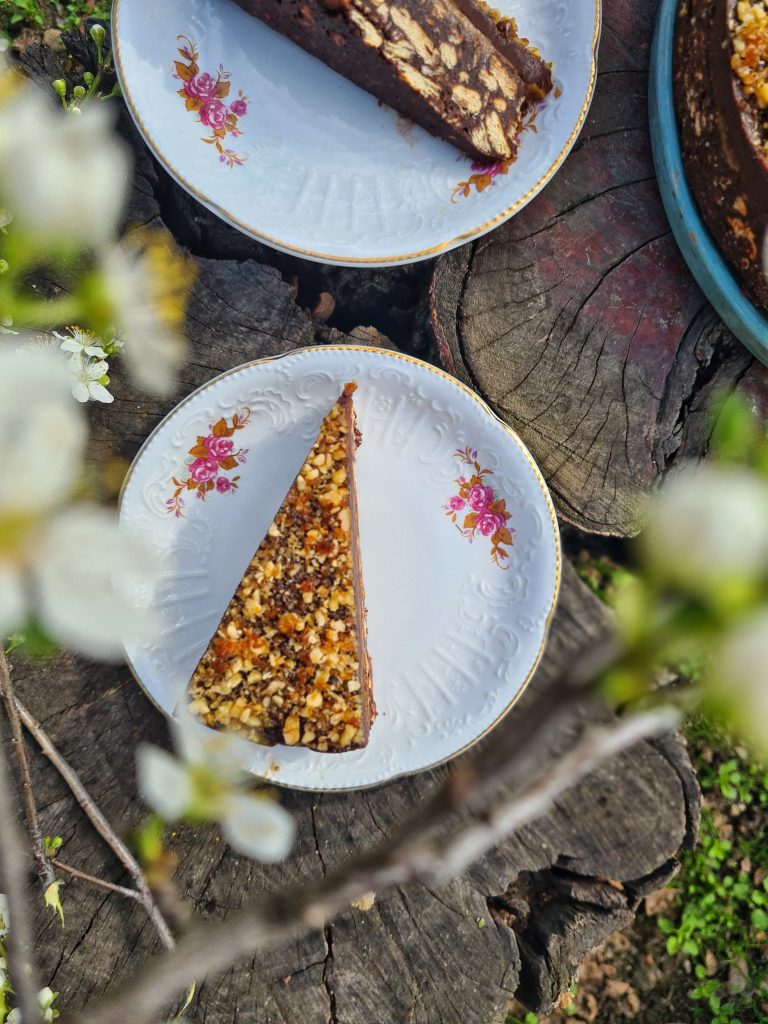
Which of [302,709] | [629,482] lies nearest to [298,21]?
[629,482]

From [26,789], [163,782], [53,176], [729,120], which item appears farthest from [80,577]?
[729,120]

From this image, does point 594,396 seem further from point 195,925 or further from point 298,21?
point 195,925

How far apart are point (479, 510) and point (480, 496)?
0.13ft

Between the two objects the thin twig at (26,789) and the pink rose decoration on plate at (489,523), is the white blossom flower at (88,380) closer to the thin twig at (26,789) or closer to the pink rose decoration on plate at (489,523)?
the thin twig at (26,789)

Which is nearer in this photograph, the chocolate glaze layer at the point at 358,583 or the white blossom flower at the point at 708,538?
the white blossom flower at the point at 708,538

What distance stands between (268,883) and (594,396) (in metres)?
1.61

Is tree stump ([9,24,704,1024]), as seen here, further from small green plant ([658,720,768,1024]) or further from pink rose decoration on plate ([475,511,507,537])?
small green plant ([658,720,768,1024])

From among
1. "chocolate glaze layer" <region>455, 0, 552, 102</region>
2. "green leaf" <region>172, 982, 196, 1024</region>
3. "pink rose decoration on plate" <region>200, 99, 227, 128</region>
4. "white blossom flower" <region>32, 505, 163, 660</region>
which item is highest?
"chocolate glaze layer" <region>455, 0, 552, 102</region>

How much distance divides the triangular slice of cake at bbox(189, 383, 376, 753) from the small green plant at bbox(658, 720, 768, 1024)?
1.48 m

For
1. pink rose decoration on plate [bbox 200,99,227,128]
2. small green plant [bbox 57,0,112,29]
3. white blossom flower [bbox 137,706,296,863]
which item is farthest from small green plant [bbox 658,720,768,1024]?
small green plant [bbox 57,0,112,29]

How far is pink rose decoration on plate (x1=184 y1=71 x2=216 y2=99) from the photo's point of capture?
2145 mm

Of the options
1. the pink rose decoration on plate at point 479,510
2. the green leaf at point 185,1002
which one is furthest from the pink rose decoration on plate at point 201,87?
the green leaf at point 185,1002

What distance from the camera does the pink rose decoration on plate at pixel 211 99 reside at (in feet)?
7.01

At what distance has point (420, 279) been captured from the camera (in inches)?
91.3
